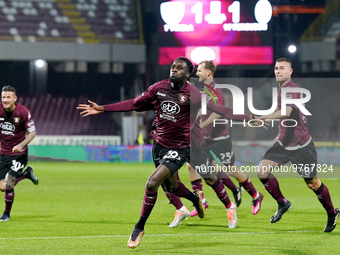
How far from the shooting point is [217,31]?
2628cm

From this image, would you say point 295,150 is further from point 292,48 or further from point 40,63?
point 40,63

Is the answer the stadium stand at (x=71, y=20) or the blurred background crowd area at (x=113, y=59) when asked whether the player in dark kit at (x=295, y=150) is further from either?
the stadium stand at (x=71, y=20)

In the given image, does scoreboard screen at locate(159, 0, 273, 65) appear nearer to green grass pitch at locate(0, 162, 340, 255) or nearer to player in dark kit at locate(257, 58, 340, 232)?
green grass pitch at locate(0, 162, 340, 255)

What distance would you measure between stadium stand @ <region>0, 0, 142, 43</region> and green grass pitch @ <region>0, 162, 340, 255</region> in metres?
19.3

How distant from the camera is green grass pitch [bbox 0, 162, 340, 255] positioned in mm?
7230

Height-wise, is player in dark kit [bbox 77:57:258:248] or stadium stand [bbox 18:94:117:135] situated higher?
player in dark kit [bbox 77:57:258:248]

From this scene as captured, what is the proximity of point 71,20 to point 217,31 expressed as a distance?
444 inches

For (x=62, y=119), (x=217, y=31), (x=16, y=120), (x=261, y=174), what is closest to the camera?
(x=261, y=174)

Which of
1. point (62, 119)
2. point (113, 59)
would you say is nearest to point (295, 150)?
point (113, 59)

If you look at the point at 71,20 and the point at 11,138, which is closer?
the point at 11,138

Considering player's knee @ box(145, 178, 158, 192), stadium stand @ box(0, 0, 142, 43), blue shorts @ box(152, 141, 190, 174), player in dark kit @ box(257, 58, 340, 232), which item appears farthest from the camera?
stadium stand @ box(0, 0, 142, 43)

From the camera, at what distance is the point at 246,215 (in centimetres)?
1072

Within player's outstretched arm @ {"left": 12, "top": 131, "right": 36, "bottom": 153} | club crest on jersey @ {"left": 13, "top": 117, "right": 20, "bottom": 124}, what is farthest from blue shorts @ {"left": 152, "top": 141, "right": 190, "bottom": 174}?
club crest on jersey @ {"left": 13, "top": 117, "right": 20, "bottom": 124}

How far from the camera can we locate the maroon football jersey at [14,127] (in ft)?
33.5
